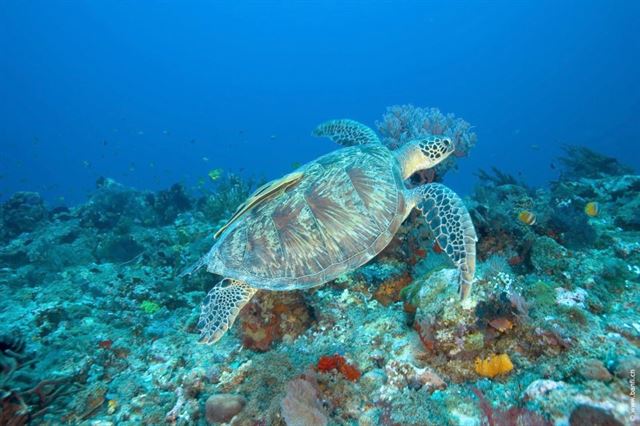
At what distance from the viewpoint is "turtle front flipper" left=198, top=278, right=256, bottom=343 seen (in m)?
3.80

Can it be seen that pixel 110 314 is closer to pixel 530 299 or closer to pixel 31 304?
pixel 31 304

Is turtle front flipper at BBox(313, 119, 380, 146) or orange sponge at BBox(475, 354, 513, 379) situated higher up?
turtle front flipper at BBox(313, 119, 380, 146)

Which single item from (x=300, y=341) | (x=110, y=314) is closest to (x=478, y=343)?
(x=300, y=341)

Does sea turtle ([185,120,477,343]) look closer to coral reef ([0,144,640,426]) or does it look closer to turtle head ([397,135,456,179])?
coral reef ([0,144,640,426])

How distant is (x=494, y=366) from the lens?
278 cm

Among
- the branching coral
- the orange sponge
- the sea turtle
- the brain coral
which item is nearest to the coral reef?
the orange sponge

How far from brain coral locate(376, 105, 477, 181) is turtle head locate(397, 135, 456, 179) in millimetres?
1002

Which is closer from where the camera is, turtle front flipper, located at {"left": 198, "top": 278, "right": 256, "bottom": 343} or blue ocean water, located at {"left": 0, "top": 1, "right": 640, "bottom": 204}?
turtle front flipper, located at {"left": 198, "top": 278, "right": 256, "bottom": 343}

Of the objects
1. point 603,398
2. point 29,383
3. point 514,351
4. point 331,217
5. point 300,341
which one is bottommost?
point 603,398

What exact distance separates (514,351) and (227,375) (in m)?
2.98

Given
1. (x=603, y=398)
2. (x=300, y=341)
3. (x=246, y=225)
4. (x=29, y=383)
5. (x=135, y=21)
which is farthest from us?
(x=135, y=21)

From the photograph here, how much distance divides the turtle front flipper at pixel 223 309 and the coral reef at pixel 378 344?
0.25 meters

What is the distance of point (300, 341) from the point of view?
3801 millimetres

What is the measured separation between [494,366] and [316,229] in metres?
2.27
